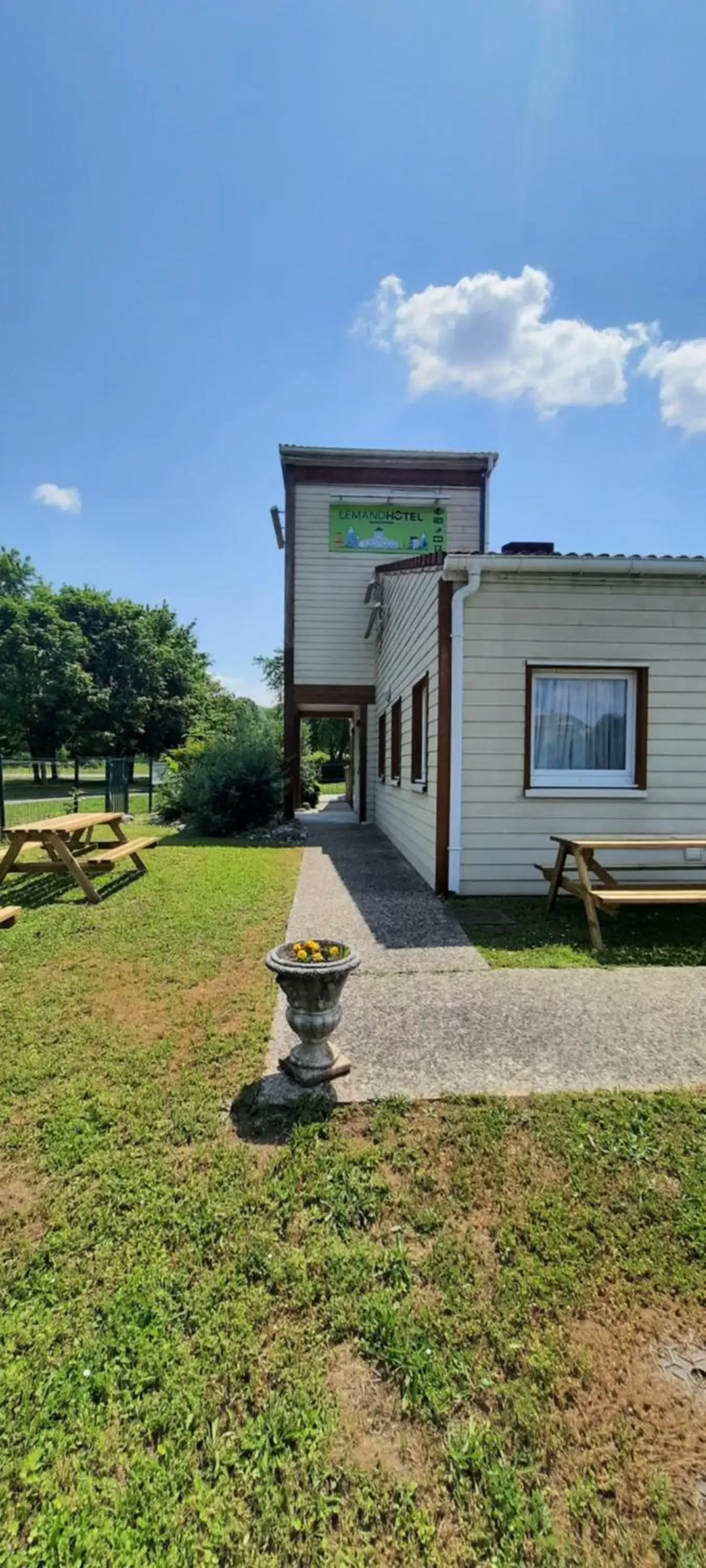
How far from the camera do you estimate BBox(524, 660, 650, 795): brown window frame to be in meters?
6.54

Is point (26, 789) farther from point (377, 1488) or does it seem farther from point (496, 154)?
point (377, 1488)

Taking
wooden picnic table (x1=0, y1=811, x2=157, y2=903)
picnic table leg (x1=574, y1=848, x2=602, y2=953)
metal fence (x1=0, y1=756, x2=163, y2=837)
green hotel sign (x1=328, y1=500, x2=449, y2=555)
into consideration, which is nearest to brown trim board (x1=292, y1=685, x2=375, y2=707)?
green hotel sign (x1=328, y1=500, x2=449, y2=555)

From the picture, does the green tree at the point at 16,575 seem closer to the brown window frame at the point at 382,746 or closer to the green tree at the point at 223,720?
the green tree at the point at 223,720

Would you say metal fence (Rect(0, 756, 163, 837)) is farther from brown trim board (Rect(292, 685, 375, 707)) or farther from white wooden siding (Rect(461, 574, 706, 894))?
white wooden siding (Rect(461, 574, 706, 894))

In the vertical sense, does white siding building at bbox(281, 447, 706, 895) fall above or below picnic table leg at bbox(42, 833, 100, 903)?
above

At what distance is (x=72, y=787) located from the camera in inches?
1074

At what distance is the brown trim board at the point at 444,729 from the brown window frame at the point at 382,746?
18.0 feet

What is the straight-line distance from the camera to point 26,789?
87.8ft

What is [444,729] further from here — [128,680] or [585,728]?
[128,680]

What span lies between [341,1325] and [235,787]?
1109cm

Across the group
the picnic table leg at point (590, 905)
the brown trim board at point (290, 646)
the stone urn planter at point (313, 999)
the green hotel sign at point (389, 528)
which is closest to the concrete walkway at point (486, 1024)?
the stone urn planter at point (313, 999)

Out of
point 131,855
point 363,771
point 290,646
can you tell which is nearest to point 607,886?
point 131,855

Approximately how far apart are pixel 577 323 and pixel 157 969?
11.9 meters

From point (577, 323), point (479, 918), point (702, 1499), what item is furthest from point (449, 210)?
point (702, 1499)
